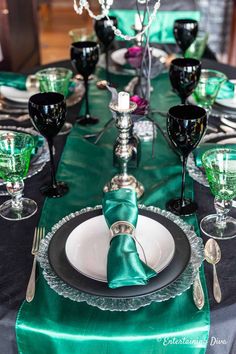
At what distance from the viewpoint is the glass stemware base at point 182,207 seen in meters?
0.90

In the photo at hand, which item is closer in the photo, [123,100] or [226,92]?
[123,100]

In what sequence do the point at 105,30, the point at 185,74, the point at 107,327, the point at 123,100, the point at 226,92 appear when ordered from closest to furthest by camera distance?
the point at 107,327 < the point at 123,100 < the point at 185,74 < the point at 226,92 < the point at 105,30

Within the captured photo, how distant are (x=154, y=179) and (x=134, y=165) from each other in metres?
0.05

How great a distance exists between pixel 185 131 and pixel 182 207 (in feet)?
0.48

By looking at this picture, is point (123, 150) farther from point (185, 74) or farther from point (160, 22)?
point (160, 22)

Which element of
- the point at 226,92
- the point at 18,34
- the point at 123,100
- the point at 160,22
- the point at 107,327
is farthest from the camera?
the point at 18,34

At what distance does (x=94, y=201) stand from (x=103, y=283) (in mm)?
283

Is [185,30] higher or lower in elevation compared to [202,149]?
higher

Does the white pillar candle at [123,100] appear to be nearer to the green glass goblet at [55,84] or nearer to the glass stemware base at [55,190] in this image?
the glass stemware base at [55,190]

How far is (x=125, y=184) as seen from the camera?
0.97 m

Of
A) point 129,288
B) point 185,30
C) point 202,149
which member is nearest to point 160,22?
point 185,30

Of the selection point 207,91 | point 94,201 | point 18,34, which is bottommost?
point 18,34

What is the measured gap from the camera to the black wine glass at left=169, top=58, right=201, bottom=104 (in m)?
1.13

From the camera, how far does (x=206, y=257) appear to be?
77 cm
